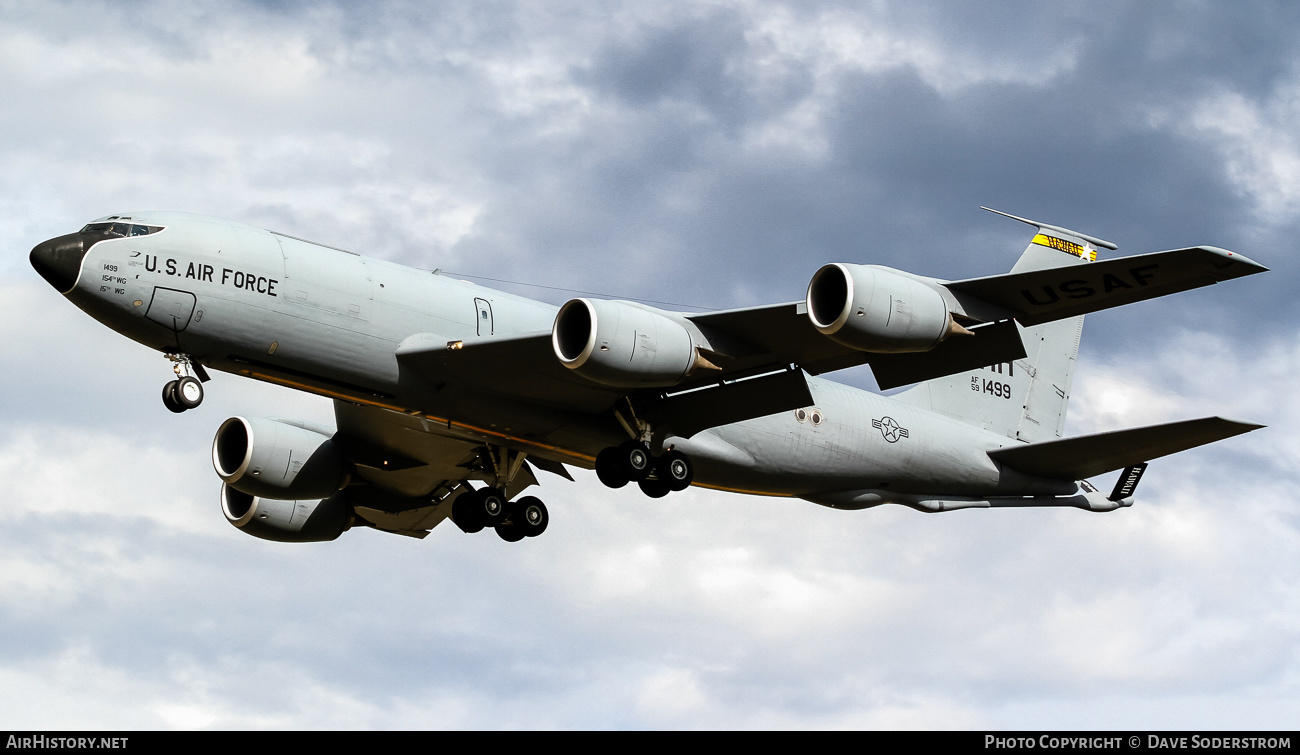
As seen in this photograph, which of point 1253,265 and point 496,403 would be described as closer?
point 1253,265

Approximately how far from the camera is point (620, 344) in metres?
23.5

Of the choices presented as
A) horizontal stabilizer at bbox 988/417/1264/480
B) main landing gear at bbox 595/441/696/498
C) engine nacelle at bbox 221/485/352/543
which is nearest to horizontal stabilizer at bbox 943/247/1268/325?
horizontal stabilizer at bbox 988/417/1264/480

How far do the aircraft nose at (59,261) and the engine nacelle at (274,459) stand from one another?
7559mm

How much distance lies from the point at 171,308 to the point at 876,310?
11.4 m

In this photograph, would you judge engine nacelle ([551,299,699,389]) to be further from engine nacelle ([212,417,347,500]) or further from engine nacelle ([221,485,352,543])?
engine nacelle ([221,485,352,543])

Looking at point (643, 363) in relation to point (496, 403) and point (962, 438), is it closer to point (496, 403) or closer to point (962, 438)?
point (496, 403)

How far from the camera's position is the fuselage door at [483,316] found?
25984 millimetres

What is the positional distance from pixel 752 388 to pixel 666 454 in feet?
6.73

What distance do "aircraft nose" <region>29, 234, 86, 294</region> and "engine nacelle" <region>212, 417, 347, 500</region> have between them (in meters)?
7.56

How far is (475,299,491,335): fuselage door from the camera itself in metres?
26.0

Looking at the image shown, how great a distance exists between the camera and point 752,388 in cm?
2667
